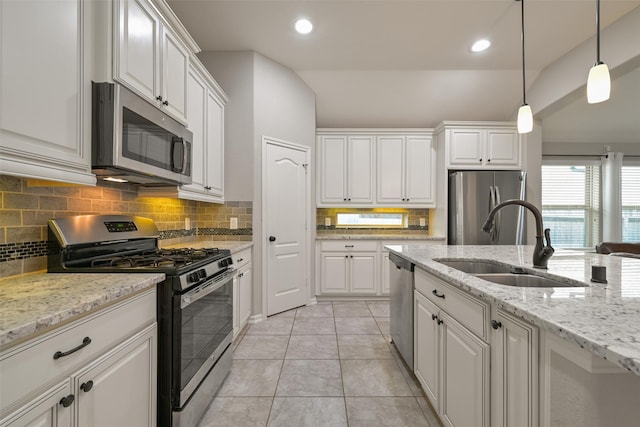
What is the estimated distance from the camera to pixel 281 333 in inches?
111

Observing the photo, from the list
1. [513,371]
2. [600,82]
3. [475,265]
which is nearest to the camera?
[513,371]

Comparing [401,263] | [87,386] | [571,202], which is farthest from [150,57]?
[571,202]

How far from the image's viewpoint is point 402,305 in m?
2.12

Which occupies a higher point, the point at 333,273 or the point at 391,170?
the point at 391,170

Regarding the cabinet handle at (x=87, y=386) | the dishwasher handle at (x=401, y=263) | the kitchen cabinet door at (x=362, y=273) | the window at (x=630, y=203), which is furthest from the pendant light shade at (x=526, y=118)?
the window at (x=630, y=203)

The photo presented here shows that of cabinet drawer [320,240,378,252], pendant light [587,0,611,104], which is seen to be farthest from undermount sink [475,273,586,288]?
cabinet drawer [320,240,378,252]

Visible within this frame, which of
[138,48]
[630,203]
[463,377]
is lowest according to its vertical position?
[463,377]

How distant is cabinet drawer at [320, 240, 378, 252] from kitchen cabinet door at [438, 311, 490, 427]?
8.21 feet

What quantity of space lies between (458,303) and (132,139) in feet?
6.09

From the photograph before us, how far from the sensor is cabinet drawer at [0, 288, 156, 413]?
0.69 m

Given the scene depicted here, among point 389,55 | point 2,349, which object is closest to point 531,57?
point 389,55

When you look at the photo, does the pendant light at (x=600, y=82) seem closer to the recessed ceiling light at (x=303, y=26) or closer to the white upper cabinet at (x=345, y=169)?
the recessed ceiling light at (x=303, y=26)

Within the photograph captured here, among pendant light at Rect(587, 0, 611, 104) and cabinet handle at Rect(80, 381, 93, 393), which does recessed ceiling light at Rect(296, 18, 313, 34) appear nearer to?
pendant light at Rect(587, 0, 611, 104)

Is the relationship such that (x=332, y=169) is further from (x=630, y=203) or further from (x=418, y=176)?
(x=630, y=203)
